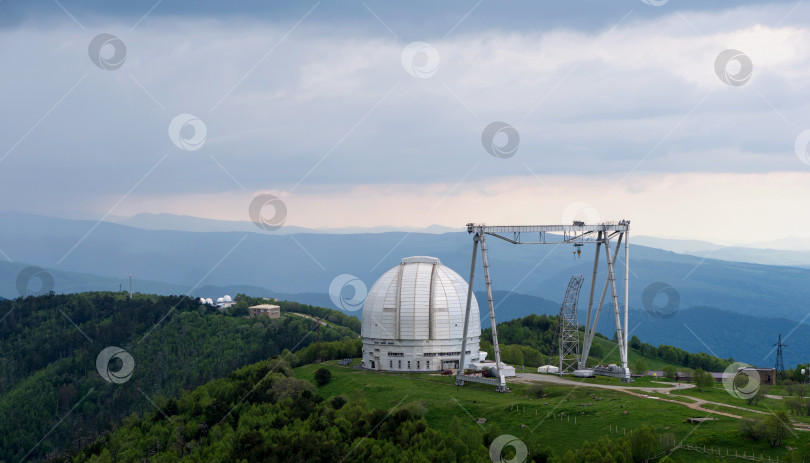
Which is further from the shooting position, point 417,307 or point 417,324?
point 417,307

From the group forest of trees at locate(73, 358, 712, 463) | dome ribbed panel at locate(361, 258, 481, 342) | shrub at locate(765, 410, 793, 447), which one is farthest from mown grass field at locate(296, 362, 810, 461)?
dome ribbed panel at locate(361, 258, 481, 342)

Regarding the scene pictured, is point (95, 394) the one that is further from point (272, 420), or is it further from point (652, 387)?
point (652, 387)

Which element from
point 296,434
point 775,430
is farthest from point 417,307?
point 775,430

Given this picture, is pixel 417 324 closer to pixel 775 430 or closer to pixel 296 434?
pixel 296 434

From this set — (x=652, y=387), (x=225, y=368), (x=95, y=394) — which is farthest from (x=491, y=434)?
(x=95, y=394)

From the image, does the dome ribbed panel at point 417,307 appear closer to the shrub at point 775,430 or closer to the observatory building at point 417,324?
the observatory building at point 417,324

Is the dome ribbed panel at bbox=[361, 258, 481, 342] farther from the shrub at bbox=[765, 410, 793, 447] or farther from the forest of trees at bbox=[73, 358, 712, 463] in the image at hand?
the shrub at bbox=[765, 410, 793, 447]
